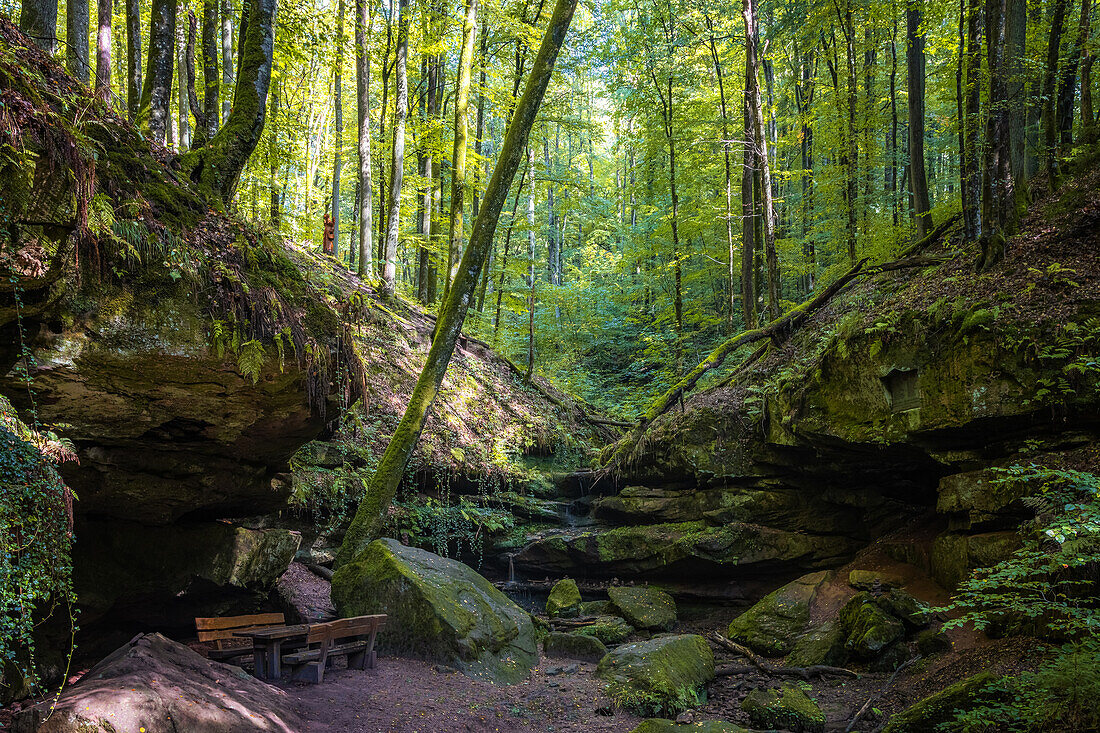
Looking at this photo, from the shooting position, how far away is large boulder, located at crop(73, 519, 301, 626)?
6.42 meters

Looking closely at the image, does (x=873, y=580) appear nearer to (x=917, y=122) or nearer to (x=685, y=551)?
(x=685, y=551)

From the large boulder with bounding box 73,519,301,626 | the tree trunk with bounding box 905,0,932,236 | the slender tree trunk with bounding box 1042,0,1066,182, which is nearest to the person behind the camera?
the large boulder with bounding box 73,519,301,626

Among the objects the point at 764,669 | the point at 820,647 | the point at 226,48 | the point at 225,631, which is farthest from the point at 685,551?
the point at 226,48

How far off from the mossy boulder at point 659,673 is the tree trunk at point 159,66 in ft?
28.7

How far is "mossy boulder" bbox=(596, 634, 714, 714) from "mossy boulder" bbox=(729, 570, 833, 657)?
42.0 inches

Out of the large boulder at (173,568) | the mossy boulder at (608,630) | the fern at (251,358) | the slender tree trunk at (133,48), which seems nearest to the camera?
the fern at (251,358)

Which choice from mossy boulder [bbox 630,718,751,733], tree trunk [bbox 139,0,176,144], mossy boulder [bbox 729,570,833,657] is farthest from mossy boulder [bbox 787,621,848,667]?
tree trunk [bbox 139,0,176,144]

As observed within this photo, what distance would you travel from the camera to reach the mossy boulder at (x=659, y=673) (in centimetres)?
699

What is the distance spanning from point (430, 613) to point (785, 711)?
447 centimetres

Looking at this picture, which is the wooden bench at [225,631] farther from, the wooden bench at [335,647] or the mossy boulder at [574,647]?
the mossy boulder at [574,647]

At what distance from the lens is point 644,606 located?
410 inches

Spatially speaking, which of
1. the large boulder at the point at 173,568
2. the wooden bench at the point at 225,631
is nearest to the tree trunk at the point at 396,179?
the large boulder at the point at 173,568

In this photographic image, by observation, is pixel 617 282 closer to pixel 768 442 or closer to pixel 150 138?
pixel 768 442

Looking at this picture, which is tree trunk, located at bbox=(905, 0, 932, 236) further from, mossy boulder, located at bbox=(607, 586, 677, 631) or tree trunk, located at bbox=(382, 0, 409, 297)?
tree trunk, located at bbox=(382, 0, 409, 297)
